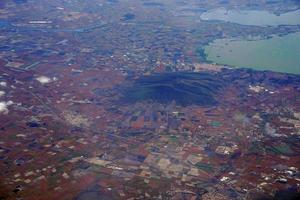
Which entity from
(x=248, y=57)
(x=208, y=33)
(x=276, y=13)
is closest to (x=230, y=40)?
(x=208, y=33)

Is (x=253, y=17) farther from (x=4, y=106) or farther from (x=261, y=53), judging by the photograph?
(x=4, y=106)

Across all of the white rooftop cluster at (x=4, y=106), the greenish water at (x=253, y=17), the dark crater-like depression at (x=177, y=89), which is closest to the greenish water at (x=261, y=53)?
the dark crater-like depression at (x=177, y=89)

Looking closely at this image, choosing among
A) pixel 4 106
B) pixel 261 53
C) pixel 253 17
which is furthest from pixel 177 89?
pixel 253 17

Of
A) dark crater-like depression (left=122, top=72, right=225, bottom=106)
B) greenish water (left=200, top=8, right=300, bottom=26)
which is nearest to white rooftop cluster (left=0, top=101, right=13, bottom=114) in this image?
dark crater-like depression (left=122, top=72, right=225, bottom=106)

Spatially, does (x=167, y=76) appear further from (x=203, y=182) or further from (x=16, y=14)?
(x=16, y=14)

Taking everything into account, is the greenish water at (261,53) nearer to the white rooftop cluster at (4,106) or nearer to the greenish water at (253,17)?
Answer: the greenish water at (253,17)
